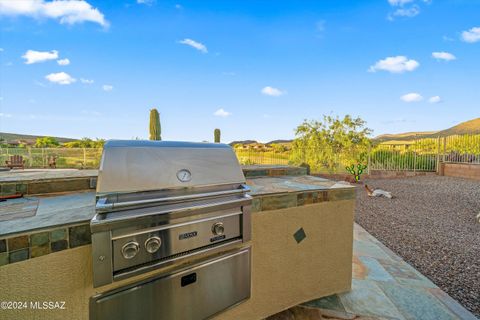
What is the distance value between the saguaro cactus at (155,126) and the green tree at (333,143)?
8946 millimetres

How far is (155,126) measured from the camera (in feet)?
16.0

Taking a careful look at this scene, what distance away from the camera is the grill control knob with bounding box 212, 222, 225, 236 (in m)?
1.34

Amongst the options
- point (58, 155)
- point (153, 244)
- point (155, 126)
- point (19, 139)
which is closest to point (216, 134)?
point (155, 126)

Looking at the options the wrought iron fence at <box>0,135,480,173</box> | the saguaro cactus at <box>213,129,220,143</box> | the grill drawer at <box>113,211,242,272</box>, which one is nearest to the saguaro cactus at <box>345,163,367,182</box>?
the wrought iron fence at <box>0,135,480,173</box>

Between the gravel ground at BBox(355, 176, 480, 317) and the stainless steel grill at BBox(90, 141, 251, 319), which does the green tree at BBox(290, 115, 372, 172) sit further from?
the stainless steel grill at BBox(90, 141, 251, 319)

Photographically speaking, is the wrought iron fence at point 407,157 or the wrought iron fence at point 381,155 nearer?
the wrought iron fence at point 381,155

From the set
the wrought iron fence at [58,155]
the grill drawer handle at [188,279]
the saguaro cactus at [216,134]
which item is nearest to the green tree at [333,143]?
the saguaro cactus at [216,134]

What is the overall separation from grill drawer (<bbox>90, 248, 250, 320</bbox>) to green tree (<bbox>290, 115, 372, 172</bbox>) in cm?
1090

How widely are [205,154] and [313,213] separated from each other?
3.92 feet

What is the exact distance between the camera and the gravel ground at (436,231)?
8.48 feet

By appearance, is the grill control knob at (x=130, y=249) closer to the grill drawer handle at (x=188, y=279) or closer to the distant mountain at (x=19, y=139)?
the grill drawer handle at (x=188, y=279)

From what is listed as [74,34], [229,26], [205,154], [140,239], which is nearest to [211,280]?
[140,239]
